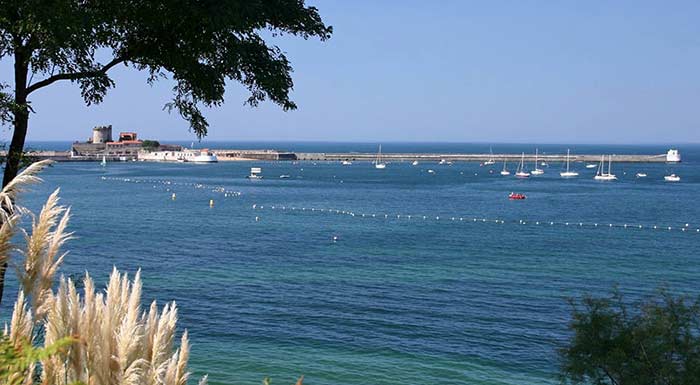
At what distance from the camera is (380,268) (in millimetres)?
40344

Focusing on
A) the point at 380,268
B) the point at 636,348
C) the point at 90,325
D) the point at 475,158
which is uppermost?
the point at 90,325

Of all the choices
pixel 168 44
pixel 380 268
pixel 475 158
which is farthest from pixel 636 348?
pixel 475 158

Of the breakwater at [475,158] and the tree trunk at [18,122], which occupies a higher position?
the tree trunk at [18,122]

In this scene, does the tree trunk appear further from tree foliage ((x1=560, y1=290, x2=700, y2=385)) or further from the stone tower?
the stone tower

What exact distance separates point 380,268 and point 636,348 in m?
22.8

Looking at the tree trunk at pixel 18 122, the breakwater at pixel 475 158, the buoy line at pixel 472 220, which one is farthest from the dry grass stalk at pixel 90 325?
the breakwater at pixel 475 158

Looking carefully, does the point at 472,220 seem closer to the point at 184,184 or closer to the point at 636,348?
the point at 636,348

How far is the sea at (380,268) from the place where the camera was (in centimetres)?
2503

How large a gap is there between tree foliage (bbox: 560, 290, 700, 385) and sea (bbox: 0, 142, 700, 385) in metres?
2.58

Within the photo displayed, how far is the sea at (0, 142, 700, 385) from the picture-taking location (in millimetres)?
25031

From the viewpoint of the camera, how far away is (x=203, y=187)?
93312mm

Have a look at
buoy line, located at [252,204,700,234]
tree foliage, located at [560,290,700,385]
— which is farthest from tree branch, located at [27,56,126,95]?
buoy line, located at [252,204,700,234]

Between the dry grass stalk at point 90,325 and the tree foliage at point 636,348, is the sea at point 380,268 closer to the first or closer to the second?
the dry grass stalk at point 90,325

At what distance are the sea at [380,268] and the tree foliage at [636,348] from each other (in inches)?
102
